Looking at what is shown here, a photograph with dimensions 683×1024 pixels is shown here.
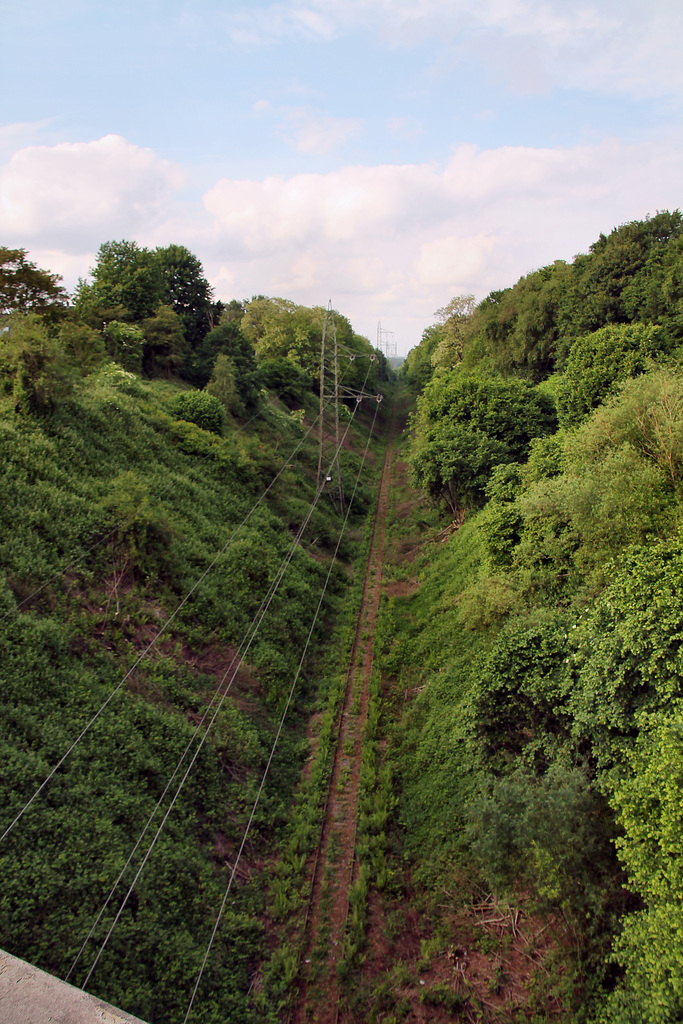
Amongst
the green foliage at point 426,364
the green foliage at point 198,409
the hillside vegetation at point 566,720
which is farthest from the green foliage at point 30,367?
the green foliage at point 426,364

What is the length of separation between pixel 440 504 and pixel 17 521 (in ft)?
69.2

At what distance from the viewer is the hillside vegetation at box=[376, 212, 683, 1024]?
925 centimetres

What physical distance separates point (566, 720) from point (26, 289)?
93.8ft

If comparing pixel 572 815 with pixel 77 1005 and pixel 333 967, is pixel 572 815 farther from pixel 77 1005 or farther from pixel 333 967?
pixel 77 1005

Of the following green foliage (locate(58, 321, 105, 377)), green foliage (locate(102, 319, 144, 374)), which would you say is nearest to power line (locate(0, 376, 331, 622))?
green foliage (locate(58, 321, 105, 377))

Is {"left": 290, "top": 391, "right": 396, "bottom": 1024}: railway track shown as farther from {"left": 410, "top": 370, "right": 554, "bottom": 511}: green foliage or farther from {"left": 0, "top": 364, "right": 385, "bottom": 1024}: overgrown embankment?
{"left": 410, "top": 370, "right": 554, "bottom": 511}: green foliage

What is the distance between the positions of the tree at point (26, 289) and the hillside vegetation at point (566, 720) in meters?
22.0

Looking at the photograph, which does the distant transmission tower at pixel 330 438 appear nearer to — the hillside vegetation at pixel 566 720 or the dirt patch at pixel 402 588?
the dirt patch at pixel 402 588

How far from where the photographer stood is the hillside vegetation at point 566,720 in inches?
364

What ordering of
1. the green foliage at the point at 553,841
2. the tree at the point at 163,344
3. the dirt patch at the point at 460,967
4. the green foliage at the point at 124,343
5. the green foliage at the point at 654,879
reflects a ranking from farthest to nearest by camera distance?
the tree at the point at 163,344, the green foliage at the point at 124,343, the dirt patch at the point at 460,967, the green foliage at the point at 553,841, the green foliage at the point at 654,879

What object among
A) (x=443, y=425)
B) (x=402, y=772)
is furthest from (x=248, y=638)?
(x=443, y=425)

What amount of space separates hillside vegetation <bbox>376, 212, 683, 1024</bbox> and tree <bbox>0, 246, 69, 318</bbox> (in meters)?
22.0

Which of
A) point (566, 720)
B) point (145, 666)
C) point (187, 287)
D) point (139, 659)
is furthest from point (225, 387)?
point (566, 720)

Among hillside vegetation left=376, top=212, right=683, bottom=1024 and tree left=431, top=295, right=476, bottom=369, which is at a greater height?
tree left=431, top=295, right=476, bottom=369
